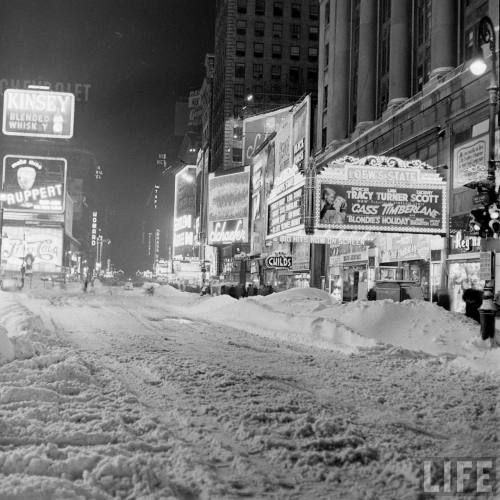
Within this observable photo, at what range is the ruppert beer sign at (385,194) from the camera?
2344 centimetres

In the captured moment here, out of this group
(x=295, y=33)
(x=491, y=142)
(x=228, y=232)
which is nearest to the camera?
(x=491, y=142)

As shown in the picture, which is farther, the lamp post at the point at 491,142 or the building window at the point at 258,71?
the building window at the point at 258,71

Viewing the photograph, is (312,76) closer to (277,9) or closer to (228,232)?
(277,9)

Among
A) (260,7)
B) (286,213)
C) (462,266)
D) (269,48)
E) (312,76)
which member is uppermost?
(260,7)

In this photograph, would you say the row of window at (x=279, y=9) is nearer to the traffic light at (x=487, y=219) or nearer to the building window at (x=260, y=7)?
Answer: the building window at (x=260, y=7)

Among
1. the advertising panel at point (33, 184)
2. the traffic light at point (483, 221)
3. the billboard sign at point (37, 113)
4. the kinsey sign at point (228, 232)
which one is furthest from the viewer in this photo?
the advertising panel at point (33, 184)

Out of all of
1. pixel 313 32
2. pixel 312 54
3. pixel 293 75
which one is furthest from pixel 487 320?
pixel 313 32

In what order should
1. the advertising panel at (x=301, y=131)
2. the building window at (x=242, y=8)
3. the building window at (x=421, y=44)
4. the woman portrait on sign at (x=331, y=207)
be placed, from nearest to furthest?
the woman portrait on sign at (x=331, y=207), the building window at (x=421, y=44), the advertising panel at (x=301, y=131), the building window at (x=242, y=8)

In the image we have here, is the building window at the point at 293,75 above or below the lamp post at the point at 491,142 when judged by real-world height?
above

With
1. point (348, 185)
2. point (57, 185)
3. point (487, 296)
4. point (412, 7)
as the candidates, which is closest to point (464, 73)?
point (348, 185)

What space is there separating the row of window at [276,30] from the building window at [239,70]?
16.7 ft

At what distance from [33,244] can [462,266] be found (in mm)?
84908


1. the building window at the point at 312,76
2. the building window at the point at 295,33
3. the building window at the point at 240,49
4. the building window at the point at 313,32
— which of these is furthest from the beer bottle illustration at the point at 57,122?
the building window at the point at 313,32

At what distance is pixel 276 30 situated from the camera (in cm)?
9706
